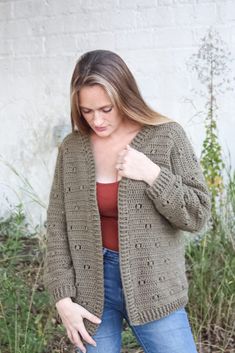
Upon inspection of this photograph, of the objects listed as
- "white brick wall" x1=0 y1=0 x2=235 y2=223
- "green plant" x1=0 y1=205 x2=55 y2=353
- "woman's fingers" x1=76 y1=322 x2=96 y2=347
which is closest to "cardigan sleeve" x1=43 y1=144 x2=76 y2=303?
"woman's fingers" x1=76 y1=322 x2=96 y2=347

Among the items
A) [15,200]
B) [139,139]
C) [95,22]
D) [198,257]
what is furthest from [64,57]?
[139,139]

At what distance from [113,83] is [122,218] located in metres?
0.40

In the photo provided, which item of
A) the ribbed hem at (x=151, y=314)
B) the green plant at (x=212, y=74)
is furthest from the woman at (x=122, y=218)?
the green plant at (x=212, y=74)

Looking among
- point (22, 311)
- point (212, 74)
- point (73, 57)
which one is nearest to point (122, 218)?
point (22, 311)

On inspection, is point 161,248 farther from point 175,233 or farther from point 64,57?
point 64,57

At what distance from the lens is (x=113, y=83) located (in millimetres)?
1751

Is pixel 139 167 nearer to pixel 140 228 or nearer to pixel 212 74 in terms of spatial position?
pixel 140 228

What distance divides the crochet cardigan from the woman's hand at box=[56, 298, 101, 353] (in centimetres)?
2

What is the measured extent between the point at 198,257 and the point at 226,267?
0.96ft

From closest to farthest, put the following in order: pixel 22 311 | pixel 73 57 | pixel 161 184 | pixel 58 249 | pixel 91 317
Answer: pixel 161 184
pixel 91 317
pixel 58 249
pixel 22 311
pixel 73 57

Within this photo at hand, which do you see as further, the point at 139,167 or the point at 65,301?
the point at 65,301

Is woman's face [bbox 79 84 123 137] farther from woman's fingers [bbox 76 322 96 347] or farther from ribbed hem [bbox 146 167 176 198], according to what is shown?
woman's fingers [bbox 76 322 96 347]

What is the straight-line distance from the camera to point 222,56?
3.62 meters

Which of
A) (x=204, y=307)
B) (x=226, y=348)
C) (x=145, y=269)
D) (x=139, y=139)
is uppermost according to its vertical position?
(x=139, y=139)
